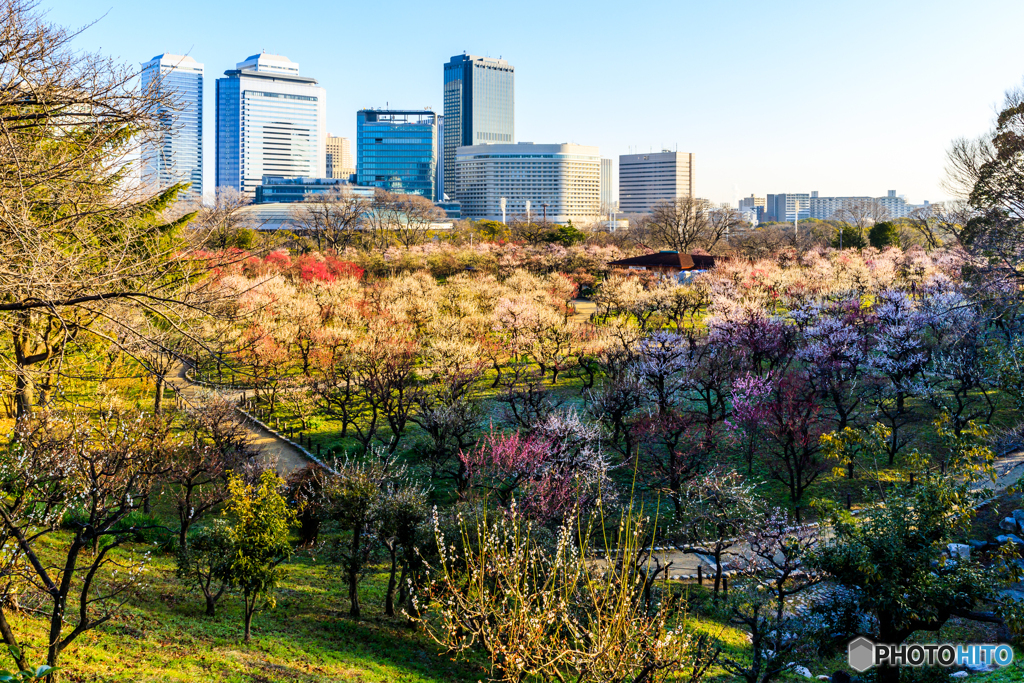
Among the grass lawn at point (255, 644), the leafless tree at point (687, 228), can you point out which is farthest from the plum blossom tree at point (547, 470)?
the leafless tree at point (687, 228)

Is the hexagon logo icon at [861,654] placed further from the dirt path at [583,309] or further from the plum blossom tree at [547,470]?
the dirt path at [583,309]


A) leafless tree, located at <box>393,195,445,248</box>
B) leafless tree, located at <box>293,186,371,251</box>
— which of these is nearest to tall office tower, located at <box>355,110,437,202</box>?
leafless tree, located at <box>393,195,445,248</box>

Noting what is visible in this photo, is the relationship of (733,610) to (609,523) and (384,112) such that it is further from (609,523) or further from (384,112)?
(384,112)

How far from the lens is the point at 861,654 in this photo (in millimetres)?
10094

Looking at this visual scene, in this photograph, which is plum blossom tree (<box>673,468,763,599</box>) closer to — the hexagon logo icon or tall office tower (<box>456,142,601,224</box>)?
the hexagon logo icon

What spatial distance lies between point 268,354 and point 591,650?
22.2m

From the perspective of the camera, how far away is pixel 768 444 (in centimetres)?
2064

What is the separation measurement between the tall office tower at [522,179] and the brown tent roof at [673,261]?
442 feet

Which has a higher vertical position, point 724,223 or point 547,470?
point 724,223

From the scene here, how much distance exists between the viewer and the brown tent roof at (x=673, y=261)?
4928 centimetres

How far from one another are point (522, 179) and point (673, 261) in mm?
A: 142503

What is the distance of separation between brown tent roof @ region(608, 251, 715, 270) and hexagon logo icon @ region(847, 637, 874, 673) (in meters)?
40.6

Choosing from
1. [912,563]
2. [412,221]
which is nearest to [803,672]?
[912,563]

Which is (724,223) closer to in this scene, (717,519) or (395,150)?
(717,519)
